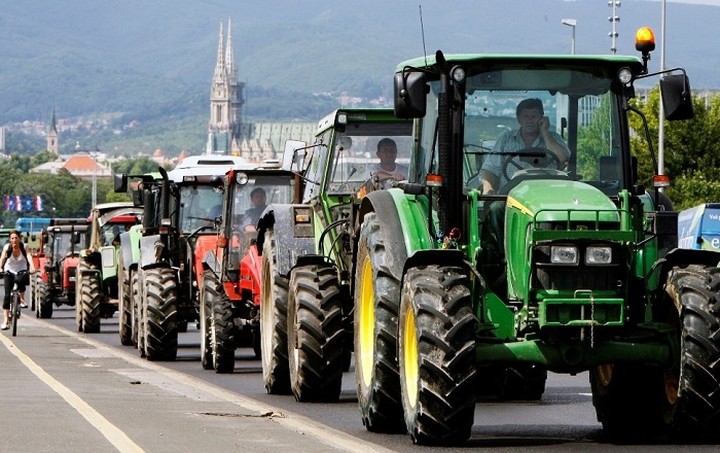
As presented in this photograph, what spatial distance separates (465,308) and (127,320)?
19561mm

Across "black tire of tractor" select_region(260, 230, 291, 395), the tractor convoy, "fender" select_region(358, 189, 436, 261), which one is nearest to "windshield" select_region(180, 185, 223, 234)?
"black tire of tractor" select_region(260, 230, 291, 395)

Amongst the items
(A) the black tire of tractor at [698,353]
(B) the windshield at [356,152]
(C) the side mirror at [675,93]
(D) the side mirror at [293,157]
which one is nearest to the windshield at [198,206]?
(D) the side mirror at [293,157]

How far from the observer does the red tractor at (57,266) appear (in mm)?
47797

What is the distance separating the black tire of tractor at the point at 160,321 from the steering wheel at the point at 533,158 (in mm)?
13203

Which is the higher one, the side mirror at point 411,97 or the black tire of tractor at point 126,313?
the side mirror at point 411,97

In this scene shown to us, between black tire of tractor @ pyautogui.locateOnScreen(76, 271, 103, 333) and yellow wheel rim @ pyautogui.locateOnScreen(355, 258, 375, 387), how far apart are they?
22389 mm

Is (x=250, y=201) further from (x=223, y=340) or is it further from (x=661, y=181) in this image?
(x=661, y=181)

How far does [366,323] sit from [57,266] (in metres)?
36.8

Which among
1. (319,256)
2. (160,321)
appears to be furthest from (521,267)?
(160,321)

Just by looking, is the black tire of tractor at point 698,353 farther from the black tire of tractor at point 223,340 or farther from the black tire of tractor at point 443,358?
the black tire of tractor at point 223,340

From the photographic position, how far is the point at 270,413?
51.9 ft

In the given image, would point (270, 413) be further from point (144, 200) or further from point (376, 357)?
point (144, 200)

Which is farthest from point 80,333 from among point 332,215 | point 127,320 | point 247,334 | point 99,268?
point 332,215

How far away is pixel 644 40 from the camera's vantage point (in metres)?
14.2
